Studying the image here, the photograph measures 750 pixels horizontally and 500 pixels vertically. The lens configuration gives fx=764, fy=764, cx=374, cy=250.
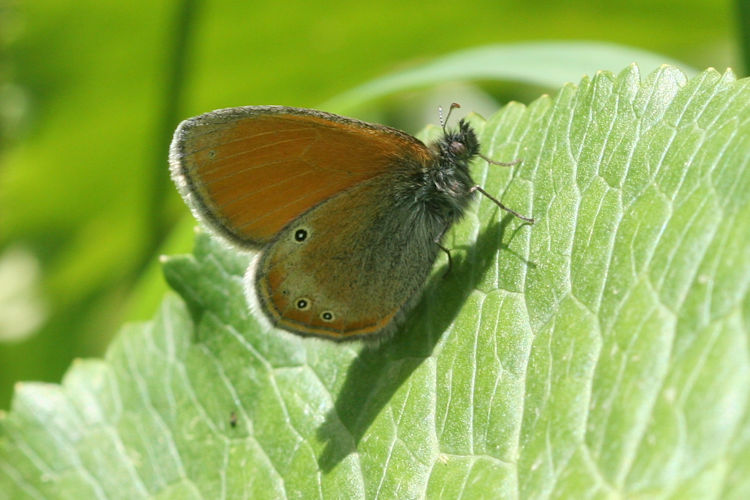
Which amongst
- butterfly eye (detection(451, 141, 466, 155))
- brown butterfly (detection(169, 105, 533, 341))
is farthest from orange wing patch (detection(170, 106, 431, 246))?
butterfly eye (detection(451, 141, 466, 155))

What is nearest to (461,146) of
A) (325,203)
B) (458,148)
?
(458,148)

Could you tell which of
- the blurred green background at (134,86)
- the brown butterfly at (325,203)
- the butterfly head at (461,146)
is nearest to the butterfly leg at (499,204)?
the brown butterfly at (325,203)

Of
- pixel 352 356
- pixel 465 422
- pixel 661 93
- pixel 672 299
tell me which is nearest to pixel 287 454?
pixel 352 356

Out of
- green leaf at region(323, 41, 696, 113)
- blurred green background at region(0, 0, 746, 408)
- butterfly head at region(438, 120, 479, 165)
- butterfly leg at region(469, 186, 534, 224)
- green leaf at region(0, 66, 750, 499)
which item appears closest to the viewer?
green leaf at region(0, 66, 750, 499)

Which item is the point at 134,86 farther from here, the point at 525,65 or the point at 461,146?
the point at 461,146

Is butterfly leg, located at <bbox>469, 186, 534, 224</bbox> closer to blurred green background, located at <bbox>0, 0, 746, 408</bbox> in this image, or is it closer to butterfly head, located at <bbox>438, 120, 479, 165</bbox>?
butterfly head, located at <bbox>438, 120, 479, 165</bbox>

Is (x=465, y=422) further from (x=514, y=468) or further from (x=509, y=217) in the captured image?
(x=509, y=217)

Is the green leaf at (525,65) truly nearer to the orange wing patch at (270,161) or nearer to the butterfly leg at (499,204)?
the orange wing patch at (270,161)
